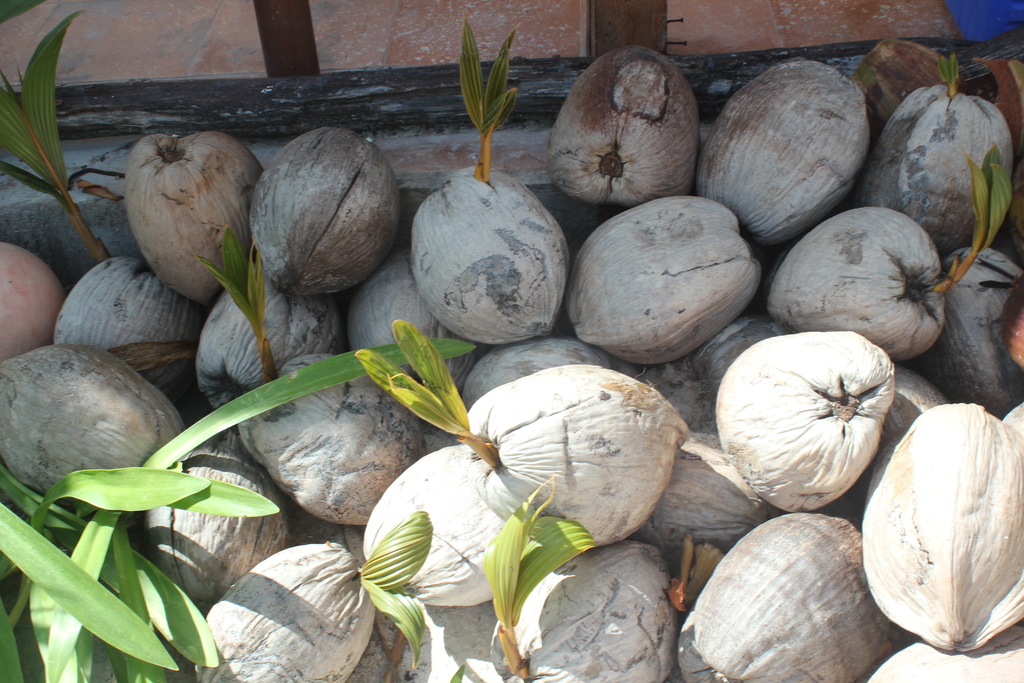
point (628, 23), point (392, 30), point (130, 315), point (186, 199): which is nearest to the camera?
point (186, 199)

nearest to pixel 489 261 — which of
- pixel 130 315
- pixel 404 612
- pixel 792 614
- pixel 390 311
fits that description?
pixel 390 311

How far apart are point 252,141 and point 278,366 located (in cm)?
89

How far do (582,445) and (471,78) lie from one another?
32.1 inches

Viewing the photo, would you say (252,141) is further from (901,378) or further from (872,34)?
(872,34)

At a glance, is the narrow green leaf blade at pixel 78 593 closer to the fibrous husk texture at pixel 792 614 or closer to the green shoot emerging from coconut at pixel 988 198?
the fibrous husk texture at pixel 792 614

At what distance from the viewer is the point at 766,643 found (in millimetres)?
1163

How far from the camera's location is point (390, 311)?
1771 mm

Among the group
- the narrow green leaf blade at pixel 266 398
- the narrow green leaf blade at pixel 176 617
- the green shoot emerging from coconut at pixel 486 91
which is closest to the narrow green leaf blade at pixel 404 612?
the narrow green leaf blade at pixel 176 617

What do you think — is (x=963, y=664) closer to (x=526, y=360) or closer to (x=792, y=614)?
(x=792, y=614)

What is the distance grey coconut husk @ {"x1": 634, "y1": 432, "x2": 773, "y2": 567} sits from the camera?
4.53 feet

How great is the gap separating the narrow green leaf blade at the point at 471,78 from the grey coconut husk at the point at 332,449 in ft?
2.06

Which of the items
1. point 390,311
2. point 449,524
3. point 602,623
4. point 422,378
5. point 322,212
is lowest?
point 602,623

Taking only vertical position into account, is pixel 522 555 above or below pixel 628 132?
below

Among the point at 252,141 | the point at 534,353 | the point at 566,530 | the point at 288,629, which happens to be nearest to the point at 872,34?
the point at 534,353
